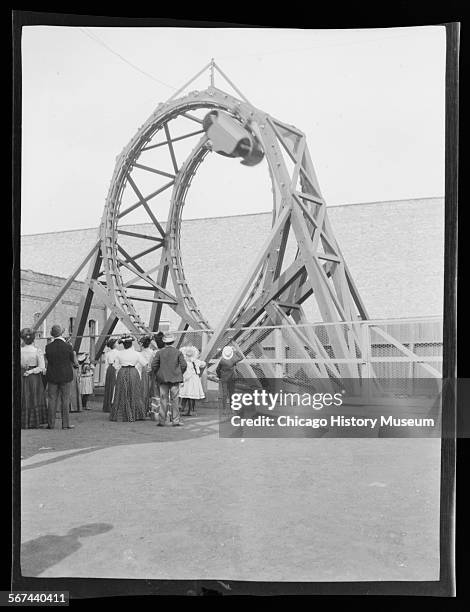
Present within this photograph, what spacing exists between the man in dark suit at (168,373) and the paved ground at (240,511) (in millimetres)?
685

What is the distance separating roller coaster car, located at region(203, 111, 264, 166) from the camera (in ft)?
16.6

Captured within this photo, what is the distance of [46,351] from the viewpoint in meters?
4.96

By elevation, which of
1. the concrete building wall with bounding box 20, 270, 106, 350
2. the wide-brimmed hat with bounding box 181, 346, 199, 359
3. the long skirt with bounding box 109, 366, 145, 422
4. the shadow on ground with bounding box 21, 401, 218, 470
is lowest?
the shadow on ground with bounding box 21, 401, 218, 470

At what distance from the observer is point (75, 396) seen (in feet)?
17.2

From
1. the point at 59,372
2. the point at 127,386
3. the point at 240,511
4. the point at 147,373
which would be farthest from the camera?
the point at 147,373

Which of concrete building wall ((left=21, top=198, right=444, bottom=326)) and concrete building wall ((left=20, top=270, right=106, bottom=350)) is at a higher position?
concrete building wall ((left=21, top=198, right=444, bottom=326))

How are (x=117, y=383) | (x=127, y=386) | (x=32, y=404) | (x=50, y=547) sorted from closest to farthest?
(x=50, y=547) < (x=32, y=404) < (x=127, y=386) < (x=117, y=383)

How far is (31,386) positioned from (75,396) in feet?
2.00

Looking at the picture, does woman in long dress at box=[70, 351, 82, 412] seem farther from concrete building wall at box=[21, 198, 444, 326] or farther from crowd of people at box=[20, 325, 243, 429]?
concrete building wall at box=[21, 198, 444, 326]

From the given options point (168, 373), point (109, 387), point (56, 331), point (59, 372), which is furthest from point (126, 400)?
point (56, 331)

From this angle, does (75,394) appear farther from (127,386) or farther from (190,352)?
(190,352)

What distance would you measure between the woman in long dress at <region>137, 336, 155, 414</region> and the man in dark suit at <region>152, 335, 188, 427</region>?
0.17 m

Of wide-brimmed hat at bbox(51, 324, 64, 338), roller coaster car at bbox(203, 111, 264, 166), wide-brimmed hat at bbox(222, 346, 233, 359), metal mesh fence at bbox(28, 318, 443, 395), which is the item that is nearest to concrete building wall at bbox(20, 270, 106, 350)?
wide-brimmed hat at bbox(51, 324, 64, 338)

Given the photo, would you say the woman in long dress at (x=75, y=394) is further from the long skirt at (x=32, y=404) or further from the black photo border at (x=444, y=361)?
the black photo border at (x=444, y=361)
